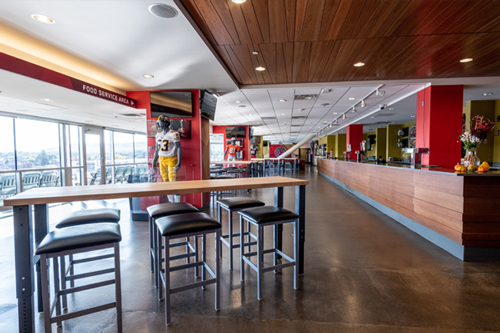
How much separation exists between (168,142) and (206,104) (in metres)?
1.35

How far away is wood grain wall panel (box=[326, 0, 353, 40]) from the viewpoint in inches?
95.0

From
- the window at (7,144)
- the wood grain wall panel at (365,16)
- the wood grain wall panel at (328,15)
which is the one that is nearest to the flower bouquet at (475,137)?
the wood grain wall panel at (365,16)

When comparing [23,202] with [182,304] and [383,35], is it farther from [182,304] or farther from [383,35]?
[383,35]

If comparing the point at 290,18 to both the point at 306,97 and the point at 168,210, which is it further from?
the point at 306,97

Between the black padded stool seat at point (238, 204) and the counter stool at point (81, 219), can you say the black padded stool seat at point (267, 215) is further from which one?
the counter stool at point (81, 219)

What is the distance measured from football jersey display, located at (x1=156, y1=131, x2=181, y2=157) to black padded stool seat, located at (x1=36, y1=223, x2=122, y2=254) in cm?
291

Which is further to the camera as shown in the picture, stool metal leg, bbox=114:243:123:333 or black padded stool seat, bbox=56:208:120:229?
black padded stool seat, bbox=56:208:120:229

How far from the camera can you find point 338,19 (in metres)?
2.68

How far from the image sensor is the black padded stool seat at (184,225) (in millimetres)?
1667

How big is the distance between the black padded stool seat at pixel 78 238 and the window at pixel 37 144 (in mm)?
7418

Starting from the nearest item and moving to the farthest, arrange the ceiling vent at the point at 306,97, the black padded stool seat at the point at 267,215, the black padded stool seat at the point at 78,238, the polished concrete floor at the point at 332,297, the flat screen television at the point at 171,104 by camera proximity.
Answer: the black padded stool seat at the point at 78,238, the polished concrete floor at the point at 332,297, the black padded stool seat at the point at 267,215, the flat screen television at the point at 171,104, the ceiling vent at the point at 306,97

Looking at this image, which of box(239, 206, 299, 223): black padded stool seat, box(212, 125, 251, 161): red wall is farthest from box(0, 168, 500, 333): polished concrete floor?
box(212, 125, 251, 161): red wall

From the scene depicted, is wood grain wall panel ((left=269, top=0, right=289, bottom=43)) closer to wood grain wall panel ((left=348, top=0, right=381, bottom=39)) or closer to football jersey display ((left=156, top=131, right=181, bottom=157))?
wood grain wall panel ((left=348, top=0, right=381, bottom=39))

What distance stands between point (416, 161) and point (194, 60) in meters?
4.54
